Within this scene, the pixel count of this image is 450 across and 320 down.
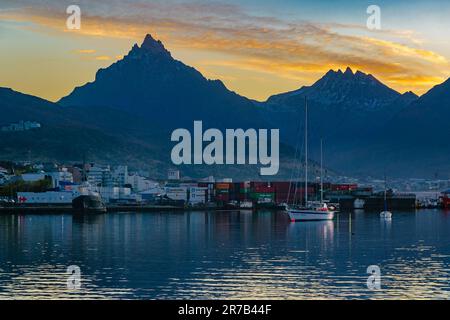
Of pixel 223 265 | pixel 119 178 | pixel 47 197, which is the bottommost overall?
pixel 223 265

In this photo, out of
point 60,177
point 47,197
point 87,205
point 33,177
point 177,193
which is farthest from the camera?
point 177,193

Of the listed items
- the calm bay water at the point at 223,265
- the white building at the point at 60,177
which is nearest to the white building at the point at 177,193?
the white building at the point at 60,177

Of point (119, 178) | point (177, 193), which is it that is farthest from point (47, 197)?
point (119, 178)

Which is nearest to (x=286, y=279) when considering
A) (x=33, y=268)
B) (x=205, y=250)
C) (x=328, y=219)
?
(x=33, y=268)

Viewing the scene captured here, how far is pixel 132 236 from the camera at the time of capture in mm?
53219

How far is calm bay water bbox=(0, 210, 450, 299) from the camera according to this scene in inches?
1064

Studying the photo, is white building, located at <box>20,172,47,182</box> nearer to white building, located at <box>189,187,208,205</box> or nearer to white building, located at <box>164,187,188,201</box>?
white building, located at <box>164,187,188,201</box>

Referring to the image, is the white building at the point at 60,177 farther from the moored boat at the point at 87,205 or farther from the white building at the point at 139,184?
the moored boat at the point at 87,205

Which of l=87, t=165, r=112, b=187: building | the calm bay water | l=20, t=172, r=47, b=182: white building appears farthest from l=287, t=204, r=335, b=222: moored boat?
l=87, t=165, r=112, b=187: building

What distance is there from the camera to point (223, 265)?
34.3 metres

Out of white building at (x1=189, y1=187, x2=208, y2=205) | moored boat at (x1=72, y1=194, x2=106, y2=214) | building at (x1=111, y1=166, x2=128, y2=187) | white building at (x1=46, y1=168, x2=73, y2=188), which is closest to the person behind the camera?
Answer: moored boat at (x1=72, y1=194, x2=106, y2=214)

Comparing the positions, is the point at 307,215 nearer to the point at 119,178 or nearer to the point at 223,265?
the point at 223,265
